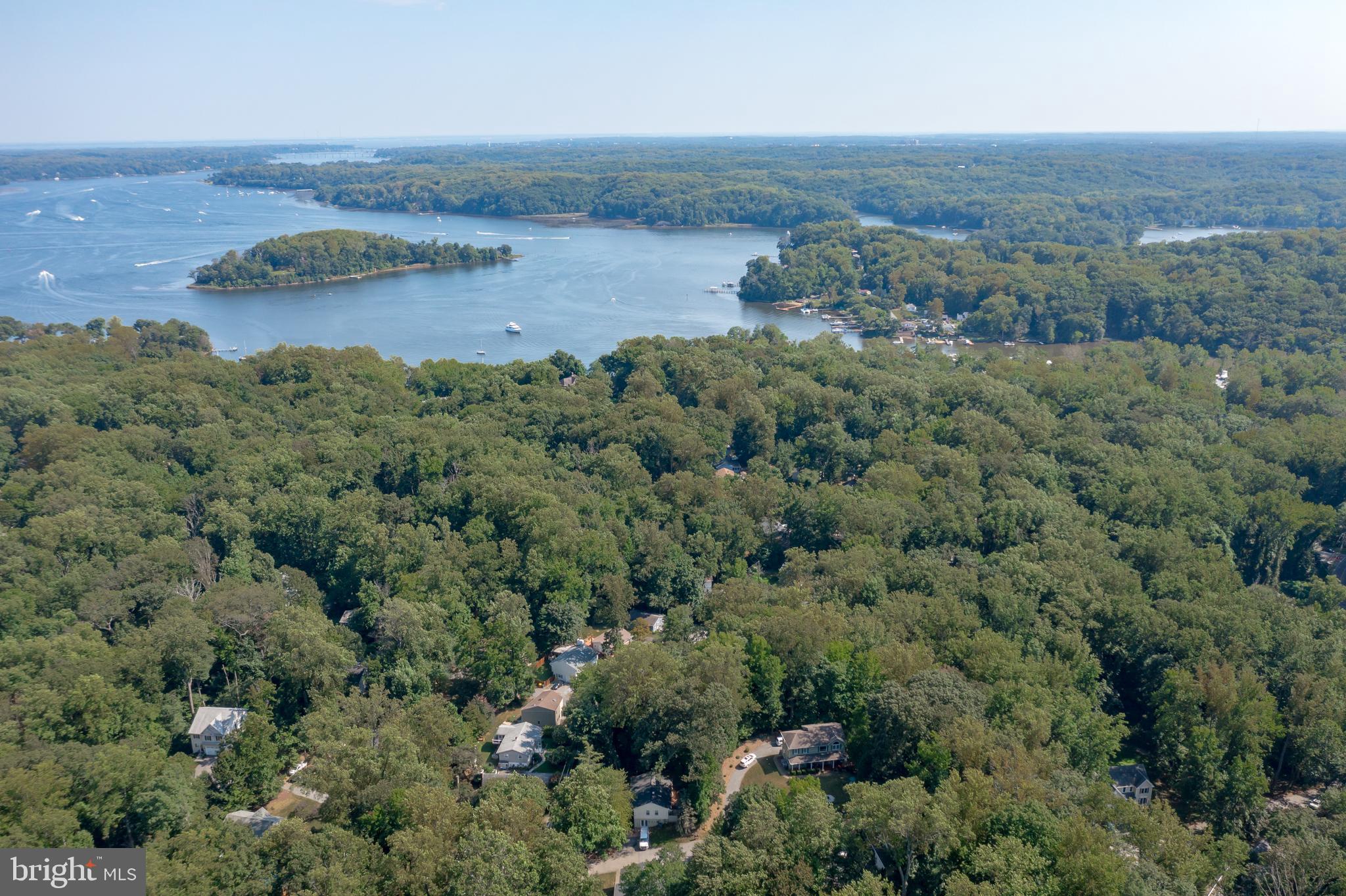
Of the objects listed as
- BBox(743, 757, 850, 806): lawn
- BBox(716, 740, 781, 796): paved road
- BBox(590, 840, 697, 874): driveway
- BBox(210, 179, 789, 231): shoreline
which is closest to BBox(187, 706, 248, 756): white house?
BBox(590, 840, 697, 874): driveway

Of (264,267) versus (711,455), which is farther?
(264,267)

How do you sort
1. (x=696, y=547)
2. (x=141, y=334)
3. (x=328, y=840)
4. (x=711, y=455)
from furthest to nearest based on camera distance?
(x=141, y=334)
(x=711, y=455)
(x=696, y=547)
(x=328, y=840)

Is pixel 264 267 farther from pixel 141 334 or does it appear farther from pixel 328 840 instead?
pixel 328 840

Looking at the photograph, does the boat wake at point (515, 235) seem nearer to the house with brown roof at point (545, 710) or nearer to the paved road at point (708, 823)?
the house with brown roof at point (545, 710)

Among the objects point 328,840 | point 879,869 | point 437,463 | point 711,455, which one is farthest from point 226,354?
point 879,869

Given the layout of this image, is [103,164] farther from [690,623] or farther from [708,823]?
[708,823]

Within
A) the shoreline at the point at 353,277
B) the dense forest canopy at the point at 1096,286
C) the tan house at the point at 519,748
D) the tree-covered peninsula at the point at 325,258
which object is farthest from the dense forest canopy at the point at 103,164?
the tan house at the point at 519,748

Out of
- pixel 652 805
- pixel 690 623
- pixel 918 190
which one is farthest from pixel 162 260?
pixel 918 190
